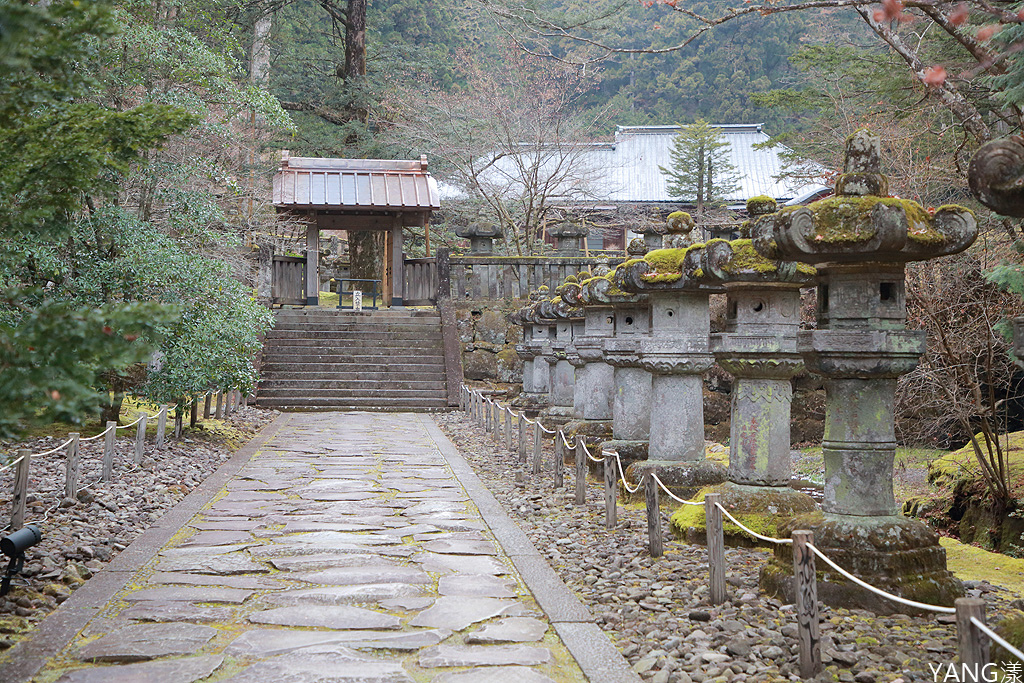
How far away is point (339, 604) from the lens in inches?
203

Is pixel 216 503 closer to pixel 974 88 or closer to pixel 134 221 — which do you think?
pixel 134 221

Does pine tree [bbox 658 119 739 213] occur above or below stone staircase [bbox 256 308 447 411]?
above

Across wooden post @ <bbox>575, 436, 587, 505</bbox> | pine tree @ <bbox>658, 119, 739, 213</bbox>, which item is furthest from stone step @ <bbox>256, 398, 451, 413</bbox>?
pine tree @ <bbox>658, 119, 739, 213</bbox>

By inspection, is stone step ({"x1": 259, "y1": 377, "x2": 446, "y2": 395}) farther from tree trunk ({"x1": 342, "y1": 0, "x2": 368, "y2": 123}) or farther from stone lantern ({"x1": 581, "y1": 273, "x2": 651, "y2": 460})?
tree trunk ({"x1": 342, "y1": 0, "x2": 368, "y2": 123})

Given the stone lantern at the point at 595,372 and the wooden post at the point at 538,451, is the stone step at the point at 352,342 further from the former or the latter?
the wooden post at the point at 538,451

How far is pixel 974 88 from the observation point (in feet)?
37.4

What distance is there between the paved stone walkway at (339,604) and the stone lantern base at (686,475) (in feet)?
4.99

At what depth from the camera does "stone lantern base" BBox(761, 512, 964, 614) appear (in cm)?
480

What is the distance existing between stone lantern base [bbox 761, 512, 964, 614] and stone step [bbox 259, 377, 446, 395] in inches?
553

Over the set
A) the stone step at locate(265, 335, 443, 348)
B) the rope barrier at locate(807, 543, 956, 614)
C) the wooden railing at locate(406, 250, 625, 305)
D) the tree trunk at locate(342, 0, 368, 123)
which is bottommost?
the rope barrier at locate(807, 543, 956, 614)

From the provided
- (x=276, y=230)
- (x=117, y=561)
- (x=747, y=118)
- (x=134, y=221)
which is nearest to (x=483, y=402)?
(x=134, y=221)

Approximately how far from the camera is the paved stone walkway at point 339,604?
13.6 ft

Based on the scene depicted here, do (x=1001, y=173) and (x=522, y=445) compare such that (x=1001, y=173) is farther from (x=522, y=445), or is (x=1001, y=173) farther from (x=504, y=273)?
(x=504, y=273)

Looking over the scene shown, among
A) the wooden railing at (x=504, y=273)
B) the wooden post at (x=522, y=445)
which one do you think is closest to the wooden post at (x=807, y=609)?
the wooden post at (x=522, y=445)
